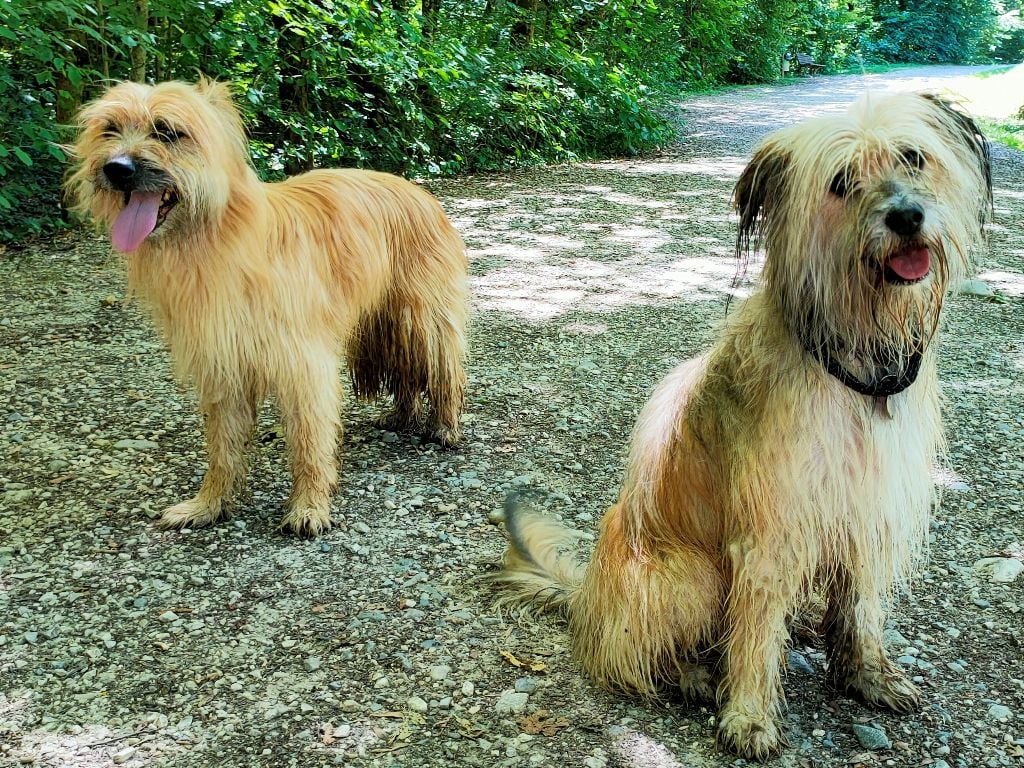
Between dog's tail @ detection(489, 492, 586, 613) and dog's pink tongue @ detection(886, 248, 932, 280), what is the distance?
174cm

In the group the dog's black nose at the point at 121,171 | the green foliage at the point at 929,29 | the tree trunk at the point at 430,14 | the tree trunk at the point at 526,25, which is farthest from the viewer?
the green foliage at the point at 929,29

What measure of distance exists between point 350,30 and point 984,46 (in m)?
51.3

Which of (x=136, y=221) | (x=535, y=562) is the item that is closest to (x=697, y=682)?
(x=535, y=562)

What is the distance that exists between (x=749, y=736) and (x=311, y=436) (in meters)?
2.25

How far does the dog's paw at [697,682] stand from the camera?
294 centimetres

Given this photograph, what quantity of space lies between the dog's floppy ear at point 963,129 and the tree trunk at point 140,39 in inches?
259

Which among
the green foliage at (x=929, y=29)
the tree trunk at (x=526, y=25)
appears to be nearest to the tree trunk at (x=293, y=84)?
the tree trunk at (x=526, y=25)

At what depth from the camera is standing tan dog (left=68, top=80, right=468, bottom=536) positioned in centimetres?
353

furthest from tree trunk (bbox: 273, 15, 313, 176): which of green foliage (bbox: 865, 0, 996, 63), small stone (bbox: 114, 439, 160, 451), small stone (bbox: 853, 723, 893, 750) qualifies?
green foliage (bbox: 865, 0, 996, 63)

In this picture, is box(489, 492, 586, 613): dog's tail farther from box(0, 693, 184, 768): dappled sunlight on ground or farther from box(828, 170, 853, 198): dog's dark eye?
box(828, 170, 853, 198): dog's dark eye

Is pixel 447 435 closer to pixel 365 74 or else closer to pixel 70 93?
pixel 70 93

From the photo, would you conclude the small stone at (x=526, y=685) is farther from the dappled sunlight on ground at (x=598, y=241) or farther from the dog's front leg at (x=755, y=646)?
the dappled sunlight on ground at (x=598, y=241)

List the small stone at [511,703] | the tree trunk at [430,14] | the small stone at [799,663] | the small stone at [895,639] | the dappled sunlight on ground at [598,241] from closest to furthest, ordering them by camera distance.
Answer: the small stone at [511,703] < the small stone at [799,663] < the small stone at [895,639] < the dappled sunlight on ground at [598,241] < the tree trunk at [430,14]

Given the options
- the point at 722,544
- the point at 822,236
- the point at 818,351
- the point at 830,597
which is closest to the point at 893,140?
the point at 822,236
